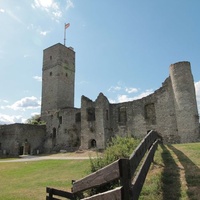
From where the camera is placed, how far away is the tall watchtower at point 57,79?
37.1 m

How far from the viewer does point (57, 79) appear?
37375 millimetres

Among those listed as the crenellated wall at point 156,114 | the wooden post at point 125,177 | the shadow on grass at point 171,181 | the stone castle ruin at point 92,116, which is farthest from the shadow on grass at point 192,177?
the crenellated wall at point 156,114

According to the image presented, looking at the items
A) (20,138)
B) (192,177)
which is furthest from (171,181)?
(20,138)

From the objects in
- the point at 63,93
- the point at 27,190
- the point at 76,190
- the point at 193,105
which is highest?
the point at 63,93

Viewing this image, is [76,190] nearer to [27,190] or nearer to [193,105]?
[27,190]

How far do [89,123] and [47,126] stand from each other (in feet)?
34.6

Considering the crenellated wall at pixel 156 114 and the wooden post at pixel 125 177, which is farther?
the crenellated wall at pixel 156 114

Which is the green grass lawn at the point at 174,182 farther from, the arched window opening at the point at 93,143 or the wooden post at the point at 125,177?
the arched window opening at the point at 93,143

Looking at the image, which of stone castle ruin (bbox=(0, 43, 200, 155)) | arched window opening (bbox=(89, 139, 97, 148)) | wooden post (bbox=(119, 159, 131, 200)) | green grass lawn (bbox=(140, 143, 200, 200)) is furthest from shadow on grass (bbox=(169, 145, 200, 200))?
arched window opening (bbox=(89, 139, 97, 148))

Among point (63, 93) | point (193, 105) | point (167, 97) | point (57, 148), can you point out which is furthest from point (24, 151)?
point (193, 105)

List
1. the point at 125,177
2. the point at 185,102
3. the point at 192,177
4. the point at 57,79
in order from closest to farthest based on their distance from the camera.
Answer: the point at 125,177, the point at 192,177, the point at 185,102, the point at 57,79

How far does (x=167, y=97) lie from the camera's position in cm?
2342

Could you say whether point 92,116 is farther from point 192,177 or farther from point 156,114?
point 192,177

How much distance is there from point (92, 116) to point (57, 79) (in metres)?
12.6
